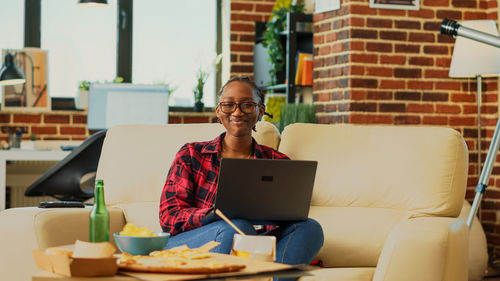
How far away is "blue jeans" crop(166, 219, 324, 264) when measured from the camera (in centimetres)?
217

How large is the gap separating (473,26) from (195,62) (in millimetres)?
2728

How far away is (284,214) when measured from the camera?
219cm

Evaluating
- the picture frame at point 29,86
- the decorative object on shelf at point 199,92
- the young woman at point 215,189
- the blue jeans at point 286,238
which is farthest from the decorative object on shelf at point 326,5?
the blue jeans at point 286,238

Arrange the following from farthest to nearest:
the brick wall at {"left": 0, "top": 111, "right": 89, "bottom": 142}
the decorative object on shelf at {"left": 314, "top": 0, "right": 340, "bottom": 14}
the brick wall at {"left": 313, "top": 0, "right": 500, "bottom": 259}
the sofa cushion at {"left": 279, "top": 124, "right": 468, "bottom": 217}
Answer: the brick wall at {"left": 0, "top": 111, "right": 89, "bottom": 142}
the decorative object on shelf at {"left": 314, "top": 0, "right": 340, "bottom": 14}
the brick wall at {"left": 313, "top": 0, "right": 500, "bottom": 259}
the sofa cushion at {"left": 279, "top": 124, "right": 468, "bottom": 217}

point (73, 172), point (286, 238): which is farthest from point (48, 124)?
point (286, 238)

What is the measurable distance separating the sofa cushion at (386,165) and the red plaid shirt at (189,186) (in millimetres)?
302

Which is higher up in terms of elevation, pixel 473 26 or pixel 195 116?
pixel 473 26

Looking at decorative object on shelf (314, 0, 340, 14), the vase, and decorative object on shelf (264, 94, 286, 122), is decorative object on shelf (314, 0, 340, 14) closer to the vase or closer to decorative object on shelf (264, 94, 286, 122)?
decorative object on shelf (264, 94, 286, 122)

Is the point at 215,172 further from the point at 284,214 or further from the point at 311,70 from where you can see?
the point at 311,70

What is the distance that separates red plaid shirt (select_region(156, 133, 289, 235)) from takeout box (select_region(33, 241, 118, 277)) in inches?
34.4

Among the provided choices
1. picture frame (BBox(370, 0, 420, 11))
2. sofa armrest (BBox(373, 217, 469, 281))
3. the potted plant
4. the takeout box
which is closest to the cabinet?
picture frame (BBox(370, 0, 420, 11))

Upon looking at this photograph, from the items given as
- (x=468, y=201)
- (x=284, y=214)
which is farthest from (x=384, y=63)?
(x=284, y=214)

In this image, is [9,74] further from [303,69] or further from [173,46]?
[303,69]

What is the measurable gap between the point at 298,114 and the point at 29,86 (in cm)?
236
